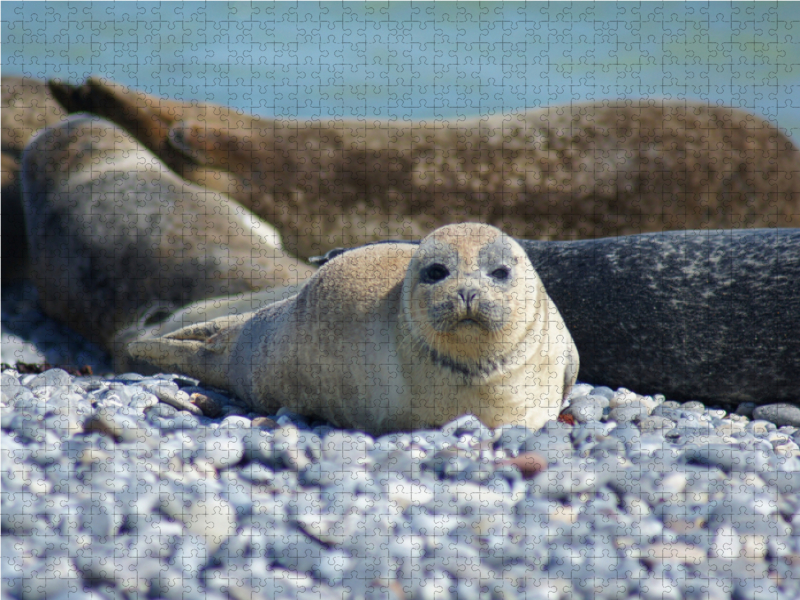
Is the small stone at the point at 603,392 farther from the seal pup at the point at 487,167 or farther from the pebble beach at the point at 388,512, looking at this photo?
the seal pup at the point at 487,167

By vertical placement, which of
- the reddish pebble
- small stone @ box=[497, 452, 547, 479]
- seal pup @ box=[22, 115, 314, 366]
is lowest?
seal pup @ box=[22, 115, 314, 366]

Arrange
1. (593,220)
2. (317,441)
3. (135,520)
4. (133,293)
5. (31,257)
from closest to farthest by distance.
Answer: (135,520), (317,441), (133,293), (31,257), (593,220)

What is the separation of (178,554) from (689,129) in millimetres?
8255

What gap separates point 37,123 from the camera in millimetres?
9062

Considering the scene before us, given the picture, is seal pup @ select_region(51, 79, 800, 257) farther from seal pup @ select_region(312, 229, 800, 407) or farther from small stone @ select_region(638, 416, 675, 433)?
small stone @ select_region(638, 416, 675, 433)

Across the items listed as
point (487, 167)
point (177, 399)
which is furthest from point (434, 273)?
point (487, 167)

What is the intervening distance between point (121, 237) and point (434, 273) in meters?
4.38

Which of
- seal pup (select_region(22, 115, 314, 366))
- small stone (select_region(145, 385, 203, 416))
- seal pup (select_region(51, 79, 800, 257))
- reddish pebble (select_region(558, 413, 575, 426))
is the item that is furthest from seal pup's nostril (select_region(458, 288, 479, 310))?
seal pup (select_region(51, 79, 800, 257))

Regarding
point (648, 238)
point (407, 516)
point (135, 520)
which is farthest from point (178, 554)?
point (648, 238)

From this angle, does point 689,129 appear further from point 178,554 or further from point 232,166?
point 178,554

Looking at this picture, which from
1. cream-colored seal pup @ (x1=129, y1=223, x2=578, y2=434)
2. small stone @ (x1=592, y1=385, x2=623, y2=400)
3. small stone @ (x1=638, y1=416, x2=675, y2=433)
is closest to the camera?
cream-colored seal pup @ (x1=129, y1=223, x2=578, y2=434)

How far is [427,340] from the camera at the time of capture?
3119mm

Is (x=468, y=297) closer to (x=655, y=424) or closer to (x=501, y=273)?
(x=501, y=273)

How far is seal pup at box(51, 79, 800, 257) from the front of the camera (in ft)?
27.1
